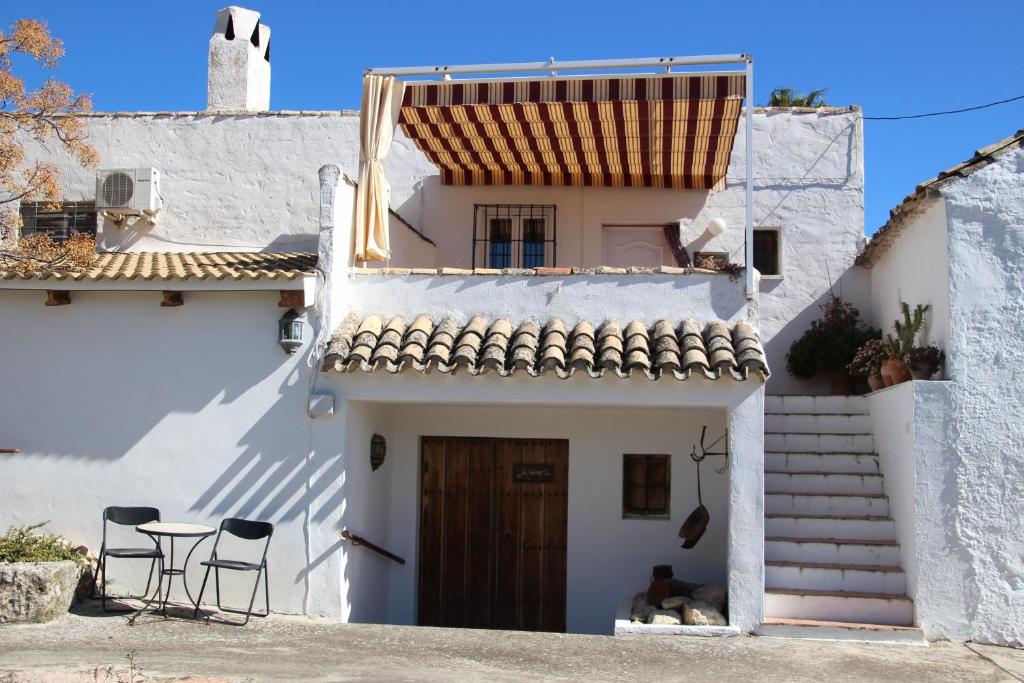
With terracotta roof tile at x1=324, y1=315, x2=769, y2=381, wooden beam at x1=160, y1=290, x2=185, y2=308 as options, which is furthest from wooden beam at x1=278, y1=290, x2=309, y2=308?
wooden beam at x1=160, y1=290, x2=185, y2=308

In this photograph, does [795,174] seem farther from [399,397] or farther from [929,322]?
[399,397]

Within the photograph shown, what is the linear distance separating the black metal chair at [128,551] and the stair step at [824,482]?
6.95 metres

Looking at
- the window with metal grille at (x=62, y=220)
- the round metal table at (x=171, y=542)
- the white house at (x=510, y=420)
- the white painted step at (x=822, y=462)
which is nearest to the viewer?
the round metal table at (x=171, y=542)

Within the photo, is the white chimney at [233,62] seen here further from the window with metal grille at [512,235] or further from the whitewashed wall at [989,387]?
the whitewashed wall at [989,387]

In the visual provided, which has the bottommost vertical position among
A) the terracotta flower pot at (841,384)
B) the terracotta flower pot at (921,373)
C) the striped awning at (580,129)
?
the terracotta flower pot at (921,373)

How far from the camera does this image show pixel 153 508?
1081cm

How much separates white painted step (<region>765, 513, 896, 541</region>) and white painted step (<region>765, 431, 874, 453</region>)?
1195 mm

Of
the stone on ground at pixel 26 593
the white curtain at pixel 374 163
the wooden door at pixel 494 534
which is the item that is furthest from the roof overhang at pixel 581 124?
the stone on ground at pixel 26 593

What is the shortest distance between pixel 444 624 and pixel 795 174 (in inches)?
329

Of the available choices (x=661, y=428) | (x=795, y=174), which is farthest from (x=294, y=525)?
(x=795, y=174)

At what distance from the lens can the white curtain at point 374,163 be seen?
11.6 metres

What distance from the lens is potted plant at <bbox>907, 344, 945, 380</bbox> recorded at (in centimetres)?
1041

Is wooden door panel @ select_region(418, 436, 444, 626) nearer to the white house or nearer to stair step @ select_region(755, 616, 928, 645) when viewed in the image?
the white house

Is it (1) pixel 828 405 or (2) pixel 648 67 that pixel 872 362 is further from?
(2) pixel 648 67
